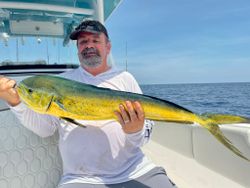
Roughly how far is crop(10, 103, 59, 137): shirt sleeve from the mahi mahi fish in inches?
13.7

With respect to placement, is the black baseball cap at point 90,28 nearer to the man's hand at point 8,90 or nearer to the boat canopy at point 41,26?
the man's hand at point 8,90

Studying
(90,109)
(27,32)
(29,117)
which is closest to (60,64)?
(27,32)

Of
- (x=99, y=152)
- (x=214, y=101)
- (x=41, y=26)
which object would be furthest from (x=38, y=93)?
(x=214, y=101)

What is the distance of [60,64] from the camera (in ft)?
13.8

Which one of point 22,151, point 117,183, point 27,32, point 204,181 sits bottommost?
point 204,181

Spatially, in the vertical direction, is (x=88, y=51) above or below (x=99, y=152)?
above

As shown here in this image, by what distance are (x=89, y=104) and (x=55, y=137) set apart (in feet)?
2.82

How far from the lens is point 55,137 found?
7.67ft

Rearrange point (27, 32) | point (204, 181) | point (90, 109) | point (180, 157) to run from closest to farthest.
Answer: point (90, 109) → point (204, 181) → point (180, 157) → point (27, 32)

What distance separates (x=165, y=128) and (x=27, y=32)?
7.58 ft

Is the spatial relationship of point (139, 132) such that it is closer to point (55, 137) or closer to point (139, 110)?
point (139, 110)

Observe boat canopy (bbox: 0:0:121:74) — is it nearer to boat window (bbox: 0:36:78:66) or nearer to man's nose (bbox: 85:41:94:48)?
boat window (bbox: 0:36:78:66)

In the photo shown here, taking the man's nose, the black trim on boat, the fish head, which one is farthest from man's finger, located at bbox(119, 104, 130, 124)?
the black trim on boat

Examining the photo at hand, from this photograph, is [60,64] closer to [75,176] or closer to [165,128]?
[165,128]
